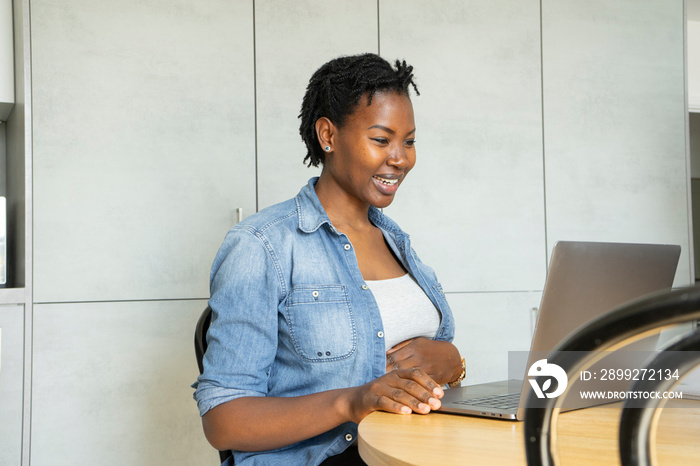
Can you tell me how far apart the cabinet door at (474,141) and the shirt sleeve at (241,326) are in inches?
54.8

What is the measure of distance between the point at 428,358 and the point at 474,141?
1.52 meters

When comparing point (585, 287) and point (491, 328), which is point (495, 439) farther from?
point (491, 328)

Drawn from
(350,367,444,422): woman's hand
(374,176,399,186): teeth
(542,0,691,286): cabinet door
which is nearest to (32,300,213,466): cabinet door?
(374,176,399,186): teeth

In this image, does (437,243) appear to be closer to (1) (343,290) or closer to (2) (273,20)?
(2) (273,20)

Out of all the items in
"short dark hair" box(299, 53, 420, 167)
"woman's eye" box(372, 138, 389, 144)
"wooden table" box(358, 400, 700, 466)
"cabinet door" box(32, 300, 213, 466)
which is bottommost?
"cabinet door" box(32, 300, 213, 466)

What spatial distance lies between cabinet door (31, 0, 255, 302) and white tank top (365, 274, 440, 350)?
1.04 metres

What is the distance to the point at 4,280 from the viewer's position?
2221 millimetres

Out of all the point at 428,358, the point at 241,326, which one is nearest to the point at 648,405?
the point at 241,326

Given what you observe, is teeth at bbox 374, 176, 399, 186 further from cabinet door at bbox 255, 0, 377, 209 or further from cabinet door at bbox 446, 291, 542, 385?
cabinet door at bbox 446, 291, 542, 385

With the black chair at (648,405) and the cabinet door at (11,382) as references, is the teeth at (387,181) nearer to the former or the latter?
the black chair at (648,405)

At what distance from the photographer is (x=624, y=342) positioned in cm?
35

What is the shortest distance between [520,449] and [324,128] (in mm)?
958

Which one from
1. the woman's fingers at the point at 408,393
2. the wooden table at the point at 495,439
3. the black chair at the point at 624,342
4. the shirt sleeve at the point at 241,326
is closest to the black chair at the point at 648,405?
the black chair at the point at 624,342

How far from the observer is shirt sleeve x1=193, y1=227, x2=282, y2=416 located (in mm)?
1213
